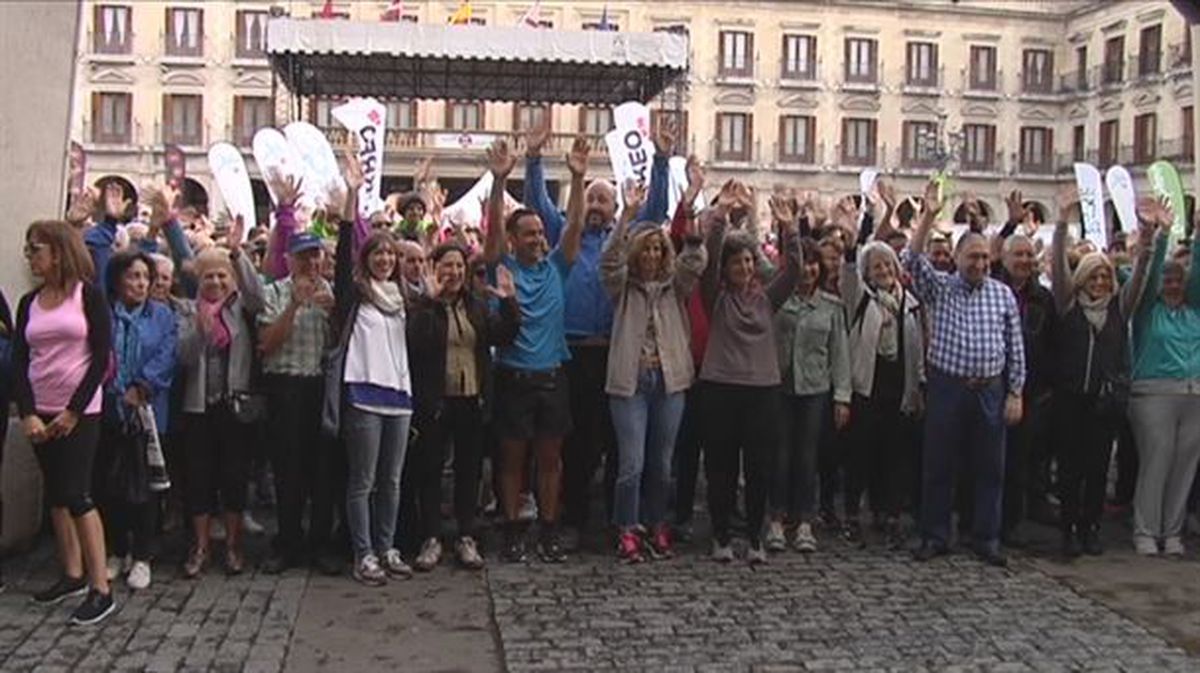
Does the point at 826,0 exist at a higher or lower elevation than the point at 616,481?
higher

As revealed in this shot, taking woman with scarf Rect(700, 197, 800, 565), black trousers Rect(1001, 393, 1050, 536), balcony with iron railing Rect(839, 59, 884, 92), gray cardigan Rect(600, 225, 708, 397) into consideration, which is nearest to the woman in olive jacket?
gray cardigan Rect(600, 225, 708, 397)

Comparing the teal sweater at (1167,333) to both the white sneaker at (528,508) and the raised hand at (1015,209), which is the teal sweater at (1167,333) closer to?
the raised hand at (1015,209)

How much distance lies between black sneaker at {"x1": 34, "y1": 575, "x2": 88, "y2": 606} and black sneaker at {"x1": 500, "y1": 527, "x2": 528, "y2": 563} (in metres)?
2.27

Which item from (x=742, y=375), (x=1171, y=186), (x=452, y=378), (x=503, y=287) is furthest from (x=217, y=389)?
(x=1171, y=186)

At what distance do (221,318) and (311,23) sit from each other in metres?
11.6

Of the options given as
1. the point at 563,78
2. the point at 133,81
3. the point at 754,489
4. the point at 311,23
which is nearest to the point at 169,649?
the point at 754,489

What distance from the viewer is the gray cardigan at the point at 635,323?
285 inches

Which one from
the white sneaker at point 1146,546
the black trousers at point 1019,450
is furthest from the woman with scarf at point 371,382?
the white sneaker at point 1146,546

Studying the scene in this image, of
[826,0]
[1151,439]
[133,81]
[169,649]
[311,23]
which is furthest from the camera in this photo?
[826,0]

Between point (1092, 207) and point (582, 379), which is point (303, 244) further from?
point (1092, 207)

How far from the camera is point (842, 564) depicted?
7.37 m

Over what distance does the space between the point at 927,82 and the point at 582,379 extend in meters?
50.0

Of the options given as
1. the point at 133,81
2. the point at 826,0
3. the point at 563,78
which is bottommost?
the point at 563,78

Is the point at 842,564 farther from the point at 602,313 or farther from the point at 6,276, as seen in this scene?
the point at 6,276
